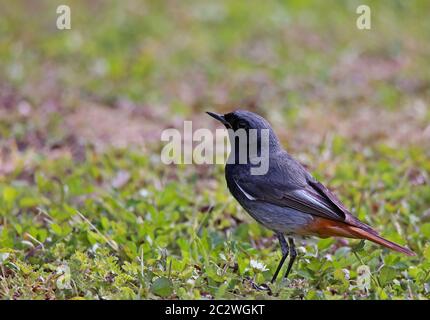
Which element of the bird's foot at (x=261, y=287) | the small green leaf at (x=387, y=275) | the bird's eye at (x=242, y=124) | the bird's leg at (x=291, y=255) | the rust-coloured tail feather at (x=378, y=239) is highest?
the bird's eye at (x=242, y=124)

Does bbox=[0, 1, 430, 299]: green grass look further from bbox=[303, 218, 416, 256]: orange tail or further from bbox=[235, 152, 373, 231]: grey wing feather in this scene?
bbox=[235, 152, 373, 231]: grey wing feather

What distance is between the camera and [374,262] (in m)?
5.11

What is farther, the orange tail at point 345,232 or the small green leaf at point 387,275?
the small green leaf at point 387,275

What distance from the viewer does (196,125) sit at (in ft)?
27.1

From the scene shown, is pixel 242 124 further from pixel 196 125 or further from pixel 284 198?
pixel 196 125

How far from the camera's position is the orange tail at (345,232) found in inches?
179

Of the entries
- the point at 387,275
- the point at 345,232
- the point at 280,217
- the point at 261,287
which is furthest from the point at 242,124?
the point at 387,275

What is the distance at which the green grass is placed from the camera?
476 centimetres

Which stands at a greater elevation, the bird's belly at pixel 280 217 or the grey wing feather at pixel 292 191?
the grey wing feather at pixel 292 191

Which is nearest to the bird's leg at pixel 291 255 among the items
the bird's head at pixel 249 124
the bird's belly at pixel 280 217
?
the bird's belly at pixel 280 217

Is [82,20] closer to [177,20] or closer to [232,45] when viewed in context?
[177,20]

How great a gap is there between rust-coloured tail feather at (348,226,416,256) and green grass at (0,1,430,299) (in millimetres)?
176

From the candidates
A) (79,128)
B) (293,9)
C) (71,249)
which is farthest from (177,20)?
(71,249)

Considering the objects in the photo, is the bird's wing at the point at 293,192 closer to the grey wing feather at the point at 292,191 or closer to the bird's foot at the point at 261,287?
the grey wing feather at the point at 292,191
